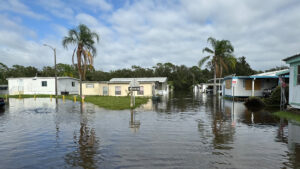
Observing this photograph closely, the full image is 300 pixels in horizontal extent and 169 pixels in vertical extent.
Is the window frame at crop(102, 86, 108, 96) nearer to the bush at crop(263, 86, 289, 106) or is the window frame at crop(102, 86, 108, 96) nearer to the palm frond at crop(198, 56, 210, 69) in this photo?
the palm frond at crop(198, 56, 210, 69)

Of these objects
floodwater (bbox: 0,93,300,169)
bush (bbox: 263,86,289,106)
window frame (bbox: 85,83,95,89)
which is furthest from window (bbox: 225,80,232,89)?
window frame (bbox: 85,83,95,89)

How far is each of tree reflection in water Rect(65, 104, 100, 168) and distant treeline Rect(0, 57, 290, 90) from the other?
194 ft

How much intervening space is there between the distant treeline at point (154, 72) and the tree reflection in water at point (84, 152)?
2326 inches

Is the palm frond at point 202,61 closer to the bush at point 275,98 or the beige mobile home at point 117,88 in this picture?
the beige mobile home at point 117,88

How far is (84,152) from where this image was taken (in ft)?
20.9

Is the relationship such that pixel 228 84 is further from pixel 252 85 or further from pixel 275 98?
pixel 275 98

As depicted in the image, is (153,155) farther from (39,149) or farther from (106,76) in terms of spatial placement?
(106,76)

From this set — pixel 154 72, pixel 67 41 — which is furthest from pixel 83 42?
pixel 154 72

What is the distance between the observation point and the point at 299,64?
13.1 m

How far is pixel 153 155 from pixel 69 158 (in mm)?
2353

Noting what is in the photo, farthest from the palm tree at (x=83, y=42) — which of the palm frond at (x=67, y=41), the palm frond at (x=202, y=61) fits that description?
the palm frond at (x=202, y=61)

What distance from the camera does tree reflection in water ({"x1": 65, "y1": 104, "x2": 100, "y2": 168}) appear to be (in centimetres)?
Answer: 553

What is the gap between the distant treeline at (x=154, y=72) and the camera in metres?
65.8

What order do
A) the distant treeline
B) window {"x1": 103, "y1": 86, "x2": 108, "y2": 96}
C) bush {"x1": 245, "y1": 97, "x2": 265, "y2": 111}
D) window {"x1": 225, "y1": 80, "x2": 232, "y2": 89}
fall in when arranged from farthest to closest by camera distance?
the distant treeline < window {"x1": 103, "y1": 86, "x2": 108, "y2": 96} < window {"x1": 225, "y1": 80, "x2": 232, "y2": 89} < bush {"x1": 245, "y1": 97, "x2": 265, "y2": 111}
